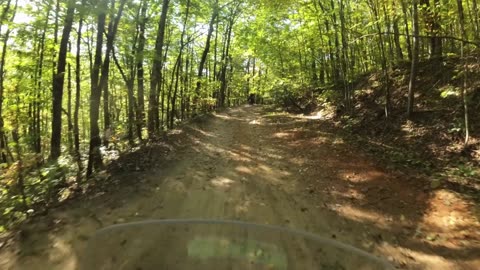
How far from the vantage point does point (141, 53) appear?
9383 millimetres

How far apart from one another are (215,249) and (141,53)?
265 inches

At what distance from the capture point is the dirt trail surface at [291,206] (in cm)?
469

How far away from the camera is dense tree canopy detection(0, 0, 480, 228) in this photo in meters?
8.19

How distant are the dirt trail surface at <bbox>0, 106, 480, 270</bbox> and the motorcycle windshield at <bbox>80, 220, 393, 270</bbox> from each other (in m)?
0.47

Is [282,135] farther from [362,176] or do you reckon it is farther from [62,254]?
[62,254]

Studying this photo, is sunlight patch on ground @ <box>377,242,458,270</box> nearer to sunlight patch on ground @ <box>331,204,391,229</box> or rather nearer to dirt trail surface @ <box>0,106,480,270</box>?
dirt trail surface @ <box>0,106,480,270</box>

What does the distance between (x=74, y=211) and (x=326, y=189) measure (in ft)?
16.2

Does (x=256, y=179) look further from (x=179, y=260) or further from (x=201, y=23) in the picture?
(x=201, y=23)

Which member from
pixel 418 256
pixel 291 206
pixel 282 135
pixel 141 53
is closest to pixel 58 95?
pixel 141 53

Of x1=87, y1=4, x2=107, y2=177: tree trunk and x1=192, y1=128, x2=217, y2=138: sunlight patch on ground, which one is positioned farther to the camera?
x1=192, y1=128, x2=217, y2=138: sunlight patch on ground

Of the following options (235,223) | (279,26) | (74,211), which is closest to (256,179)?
A: (235,223)

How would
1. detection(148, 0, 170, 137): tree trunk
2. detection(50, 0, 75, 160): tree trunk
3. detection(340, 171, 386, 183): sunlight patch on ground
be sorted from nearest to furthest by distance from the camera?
detection(340, 171, 386, 183): sunlight patch on ground, detection(50, 0, 75, 160): tree trunk, detection(148, 0, 170, 137): tree trunk

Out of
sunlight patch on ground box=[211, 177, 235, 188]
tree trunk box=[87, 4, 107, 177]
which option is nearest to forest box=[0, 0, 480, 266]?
tree trunk box=[87, 4, 107, 177]

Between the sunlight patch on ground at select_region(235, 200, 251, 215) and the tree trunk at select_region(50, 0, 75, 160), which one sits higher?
the tree trunk at select_region(50, 0, 75, 160)
